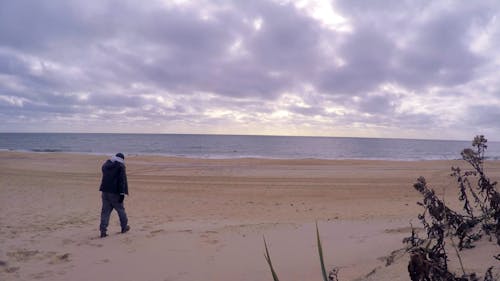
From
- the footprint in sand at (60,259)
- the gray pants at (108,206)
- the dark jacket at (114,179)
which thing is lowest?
the footprint in sand at (60,259)

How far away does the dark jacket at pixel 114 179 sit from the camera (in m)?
6.84

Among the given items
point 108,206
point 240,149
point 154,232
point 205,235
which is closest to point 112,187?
point 108,206

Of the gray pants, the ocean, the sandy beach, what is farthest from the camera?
the ocean

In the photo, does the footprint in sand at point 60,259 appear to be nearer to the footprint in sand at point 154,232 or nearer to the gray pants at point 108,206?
the gray pants at point 108,206

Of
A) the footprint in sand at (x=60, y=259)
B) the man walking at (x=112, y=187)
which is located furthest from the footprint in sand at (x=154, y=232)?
the footprint in sand at (x=60, y=259)

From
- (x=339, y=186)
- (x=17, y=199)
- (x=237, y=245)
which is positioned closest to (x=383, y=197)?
(x=339, y=186)

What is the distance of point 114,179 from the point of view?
6.86 metres

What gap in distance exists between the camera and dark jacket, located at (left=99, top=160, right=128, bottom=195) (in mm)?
6836

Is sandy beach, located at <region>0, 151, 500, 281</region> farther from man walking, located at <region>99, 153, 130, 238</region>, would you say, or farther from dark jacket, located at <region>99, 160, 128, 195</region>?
dark jacket, located at <region>99, 160, 128, 195</region>

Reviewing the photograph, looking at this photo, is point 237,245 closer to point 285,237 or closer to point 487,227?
point 285,237

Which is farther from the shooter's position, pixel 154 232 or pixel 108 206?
pixel 154 232

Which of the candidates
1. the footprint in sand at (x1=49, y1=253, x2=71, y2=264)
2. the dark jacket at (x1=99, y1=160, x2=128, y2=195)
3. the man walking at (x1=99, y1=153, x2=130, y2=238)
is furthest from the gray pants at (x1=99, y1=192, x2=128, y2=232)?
Result: the footprint in sand at (x1=49, y1=253, x2=71, y2=264)

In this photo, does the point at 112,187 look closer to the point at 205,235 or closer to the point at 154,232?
the point at 154,232

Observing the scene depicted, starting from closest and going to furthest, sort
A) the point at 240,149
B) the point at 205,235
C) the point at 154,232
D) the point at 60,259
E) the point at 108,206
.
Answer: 1. the point at 60,259
2. the point at 205,235
3. the point at 108,206
4. the point at 154,232
5. the point at 240,149
